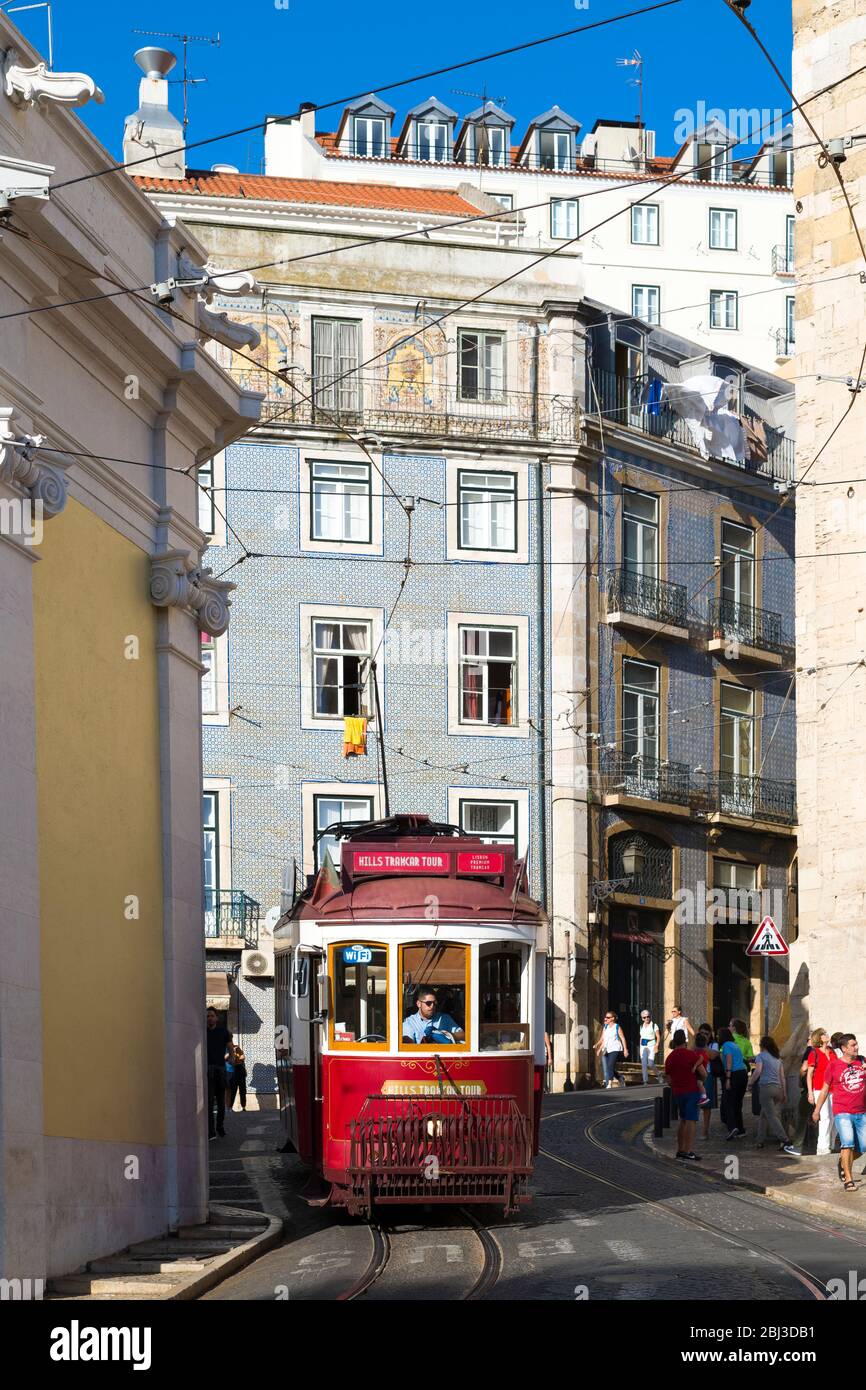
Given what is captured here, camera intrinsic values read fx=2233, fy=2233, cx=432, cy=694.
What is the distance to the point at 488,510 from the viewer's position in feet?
134

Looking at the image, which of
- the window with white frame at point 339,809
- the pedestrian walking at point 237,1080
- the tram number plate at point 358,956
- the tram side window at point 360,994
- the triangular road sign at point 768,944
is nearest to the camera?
the tram side window at point 360,994

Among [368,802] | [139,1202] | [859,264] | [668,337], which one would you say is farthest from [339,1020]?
[668,337]

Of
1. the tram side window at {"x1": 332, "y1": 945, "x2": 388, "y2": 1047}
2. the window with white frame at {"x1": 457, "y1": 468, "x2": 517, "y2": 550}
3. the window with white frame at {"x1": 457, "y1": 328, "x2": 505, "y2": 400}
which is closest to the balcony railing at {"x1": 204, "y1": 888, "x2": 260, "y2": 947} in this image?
the window with white frame at {"x1": 457, "y1": 468, "x2": 517, "y2": 550}

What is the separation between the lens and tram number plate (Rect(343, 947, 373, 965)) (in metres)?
17.9

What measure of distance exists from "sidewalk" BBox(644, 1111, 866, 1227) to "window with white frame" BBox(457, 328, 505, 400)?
55.1 feet

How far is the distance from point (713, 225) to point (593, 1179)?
47166mm

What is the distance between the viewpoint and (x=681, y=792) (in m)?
42.2

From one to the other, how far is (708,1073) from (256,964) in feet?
35.4

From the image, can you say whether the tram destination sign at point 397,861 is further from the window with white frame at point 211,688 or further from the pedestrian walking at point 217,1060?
the window with white frame at point 211,688

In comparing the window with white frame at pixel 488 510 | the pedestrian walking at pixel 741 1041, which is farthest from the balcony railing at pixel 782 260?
the pedestrian walking at pixel 741 1041

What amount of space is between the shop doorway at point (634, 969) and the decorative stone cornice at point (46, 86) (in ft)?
90.0

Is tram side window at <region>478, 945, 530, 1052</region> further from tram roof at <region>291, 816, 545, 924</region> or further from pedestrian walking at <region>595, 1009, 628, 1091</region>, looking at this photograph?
pedestrian walking at <region>595, 1009, 628, 1091</region>

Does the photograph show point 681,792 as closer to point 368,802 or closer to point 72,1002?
point 368,802

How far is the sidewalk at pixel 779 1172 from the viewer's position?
1953 centimetres
